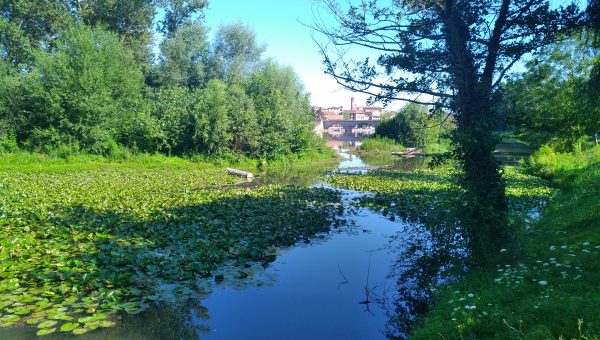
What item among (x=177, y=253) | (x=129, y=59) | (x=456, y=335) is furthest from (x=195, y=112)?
(x=456, y=335)

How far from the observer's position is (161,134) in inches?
1041

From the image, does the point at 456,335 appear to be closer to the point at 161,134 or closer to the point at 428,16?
the point at 428,16

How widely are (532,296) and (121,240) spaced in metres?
7.56

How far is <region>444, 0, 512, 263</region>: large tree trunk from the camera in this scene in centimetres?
636

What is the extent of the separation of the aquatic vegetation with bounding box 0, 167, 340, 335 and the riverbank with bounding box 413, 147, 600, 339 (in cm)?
376

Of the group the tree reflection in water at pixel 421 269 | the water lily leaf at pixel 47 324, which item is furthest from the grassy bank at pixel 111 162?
the tree reflection in water at pixel 421 269

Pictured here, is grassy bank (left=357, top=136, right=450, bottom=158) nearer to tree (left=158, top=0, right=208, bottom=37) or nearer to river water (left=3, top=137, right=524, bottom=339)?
tree (left=158, top=0, right=208, bottom=37)

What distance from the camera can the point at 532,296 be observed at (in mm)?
4719

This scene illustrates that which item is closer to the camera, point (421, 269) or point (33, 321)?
point (33, 321)

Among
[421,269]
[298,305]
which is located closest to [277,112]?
→ [421,269]

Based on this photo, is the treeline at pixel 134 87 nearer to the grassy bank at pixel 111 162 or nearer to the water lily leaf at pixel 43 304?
the grassy bank at pixel 111 162

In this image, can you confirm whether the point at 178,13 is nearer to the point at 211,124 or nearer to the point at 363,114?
the point at 211,124

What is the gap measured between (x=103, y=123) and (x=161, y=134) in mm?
3834

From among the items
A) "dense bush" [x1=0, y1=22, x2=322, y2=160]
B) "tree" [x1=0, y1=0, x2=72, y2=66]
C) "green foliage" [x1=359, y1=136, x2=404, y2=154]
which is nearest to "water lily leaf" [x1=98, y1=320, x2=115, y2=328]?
"dense bush" [x1=0, y1=22, x2=322, y2=160]
